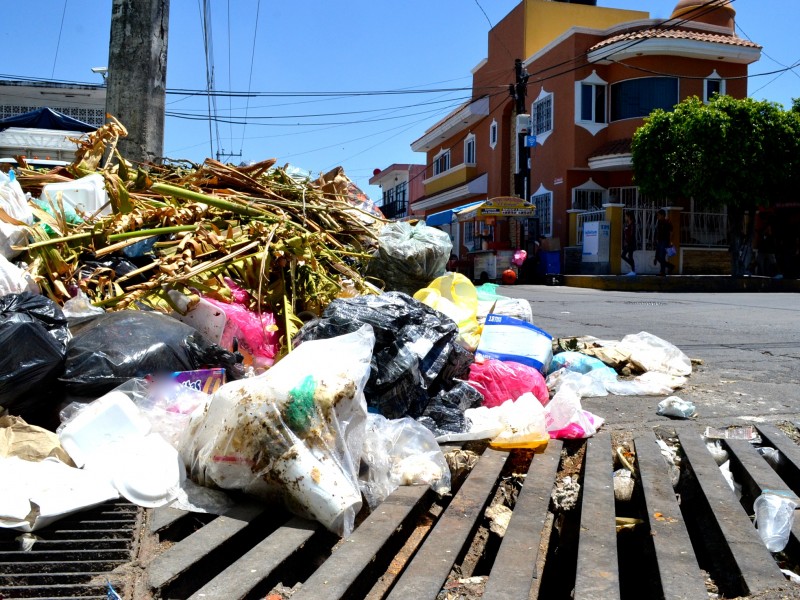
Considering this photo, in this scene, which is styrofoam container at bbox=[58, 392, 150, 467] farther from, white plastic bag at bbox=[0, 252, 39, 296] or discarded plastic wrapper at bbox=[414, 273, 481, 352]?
discarded plastic wrapper at bbox=[414, 273, 481, 352]

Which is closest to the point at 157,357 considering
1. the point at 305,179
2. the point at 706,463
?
the point at 706,463

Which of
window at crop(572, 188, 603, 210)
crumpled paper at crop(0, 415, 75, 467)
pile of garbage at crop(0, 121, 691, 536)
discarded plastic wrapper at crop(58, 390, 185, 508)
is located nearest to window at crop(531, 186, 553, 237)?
window at crop(572, 188, 603, 210)

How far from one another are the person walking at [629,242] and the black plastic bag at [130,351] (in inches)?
651

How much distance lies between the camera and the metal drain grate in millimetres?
1651

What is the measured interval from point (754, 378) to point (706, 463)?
2022 mm

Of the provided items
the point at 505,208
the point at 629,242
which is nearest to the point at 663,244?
the point at 629,242

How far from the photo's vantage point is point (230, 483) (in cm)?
216

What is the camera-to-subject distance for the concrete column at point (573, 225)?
778 inches

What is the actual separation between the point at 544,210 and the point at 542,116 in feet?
9.91

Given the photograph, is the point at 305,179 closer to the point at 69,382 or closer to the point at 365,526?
the point at 69,382

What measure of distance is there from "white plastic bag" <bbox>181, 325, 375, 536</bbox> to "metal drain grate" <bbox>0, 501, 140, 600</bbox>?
303 millimetres

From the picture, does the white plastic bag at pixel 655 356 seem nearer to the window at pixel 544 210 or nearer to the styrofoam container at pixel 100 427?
the styrofoam container at pixel 100 427

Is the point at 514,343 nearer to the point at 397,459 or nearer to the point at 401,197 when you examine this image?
the point at 397,459

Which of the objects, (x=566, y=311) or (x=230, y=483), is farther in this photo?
(x=566, y=311)
